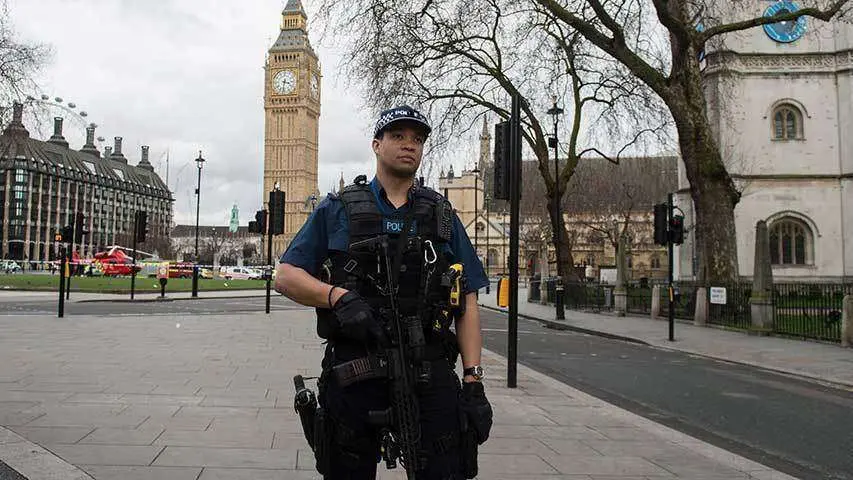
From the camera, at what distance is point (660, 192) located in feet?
210

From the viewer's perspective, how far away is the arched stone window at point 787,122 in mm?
31594

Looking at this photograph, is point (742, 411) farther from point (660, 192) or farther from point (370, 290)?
point (660, 192)

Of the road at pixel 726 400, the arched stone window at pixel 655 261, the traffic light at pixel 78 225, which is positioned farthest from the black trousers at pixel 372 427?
the arched stone window at pixel 655 261

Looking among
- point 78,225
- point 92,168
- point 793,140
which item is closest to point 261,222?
point 78,225

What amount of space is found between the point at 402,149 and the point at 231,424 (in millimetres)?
3535

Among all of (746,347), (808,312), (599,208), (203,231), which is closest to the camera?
(746,347)

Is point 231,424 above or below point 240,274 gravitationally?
below

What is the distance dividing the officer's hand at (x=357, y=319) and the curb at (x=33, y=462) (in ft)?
7.98

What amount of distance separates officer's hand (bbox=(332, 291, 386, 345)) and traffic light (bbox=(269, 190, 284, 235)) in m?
17.3

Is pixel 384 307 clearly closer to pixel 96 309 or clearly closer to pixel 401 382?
pixel 401 382

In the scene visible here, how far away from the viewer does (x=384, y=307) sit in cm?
236

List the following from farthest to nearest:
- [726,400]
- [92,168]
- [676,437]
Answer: [92,168] < [726,400] < [676,437]

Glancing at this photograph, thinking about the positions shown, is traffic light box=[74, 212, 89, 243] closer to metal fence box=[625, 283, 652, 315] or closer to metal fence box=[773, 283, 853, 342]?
metal fence box=[625, 283, 652, 315]

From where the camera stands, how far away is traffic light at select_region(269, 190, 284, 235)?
19531 mm
